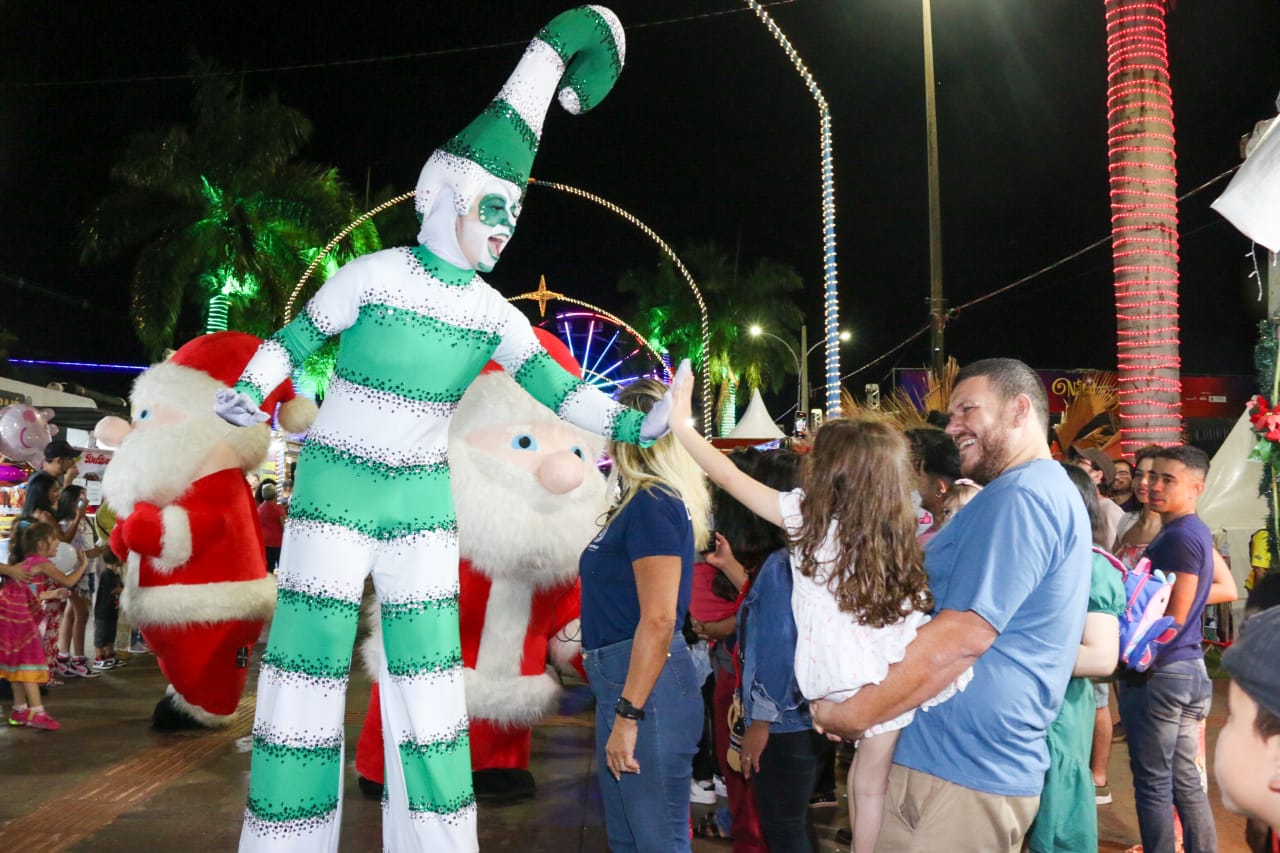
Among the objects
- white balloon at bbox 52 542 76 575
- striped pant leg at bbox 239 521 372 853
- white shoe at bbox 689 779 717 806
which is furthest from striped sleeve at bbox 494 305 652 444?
white balloon at bbox 52 542 76 575

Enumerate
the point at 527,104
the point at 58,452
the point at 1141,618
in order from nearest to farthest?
the point at 1141,618 → the point at 527,104 → the point at 58,452

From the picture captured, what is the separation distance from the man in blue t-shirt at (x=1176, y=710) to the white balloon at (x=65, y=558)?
7.54 m

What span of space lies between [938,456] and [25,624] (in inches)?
234

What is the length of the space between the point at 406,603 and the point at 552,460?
3.57 feet

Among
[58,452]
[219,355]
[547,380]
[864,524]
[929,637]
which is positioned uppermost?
[219,355]

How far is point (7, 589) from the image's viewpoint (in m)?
6.82

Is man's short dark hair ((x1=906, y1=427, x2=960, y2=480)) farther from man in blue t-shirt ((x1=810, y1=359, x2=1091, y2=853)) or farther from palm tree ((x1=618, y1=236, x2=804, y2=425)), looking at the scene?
palm tree ((x1=618, y1=236, x2=804, y2=425))

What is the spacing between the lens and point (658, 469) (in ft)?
10.2

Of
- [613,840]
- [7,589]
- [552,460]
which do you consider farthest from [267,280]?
[613,840]

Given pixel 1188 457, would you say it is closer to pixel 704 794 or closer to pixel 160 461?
pixel 704 794

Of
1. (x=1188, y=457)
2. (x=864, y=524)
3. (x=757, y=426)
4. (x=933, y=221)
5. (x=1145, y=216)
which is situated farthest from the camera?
(x=757, y=426)

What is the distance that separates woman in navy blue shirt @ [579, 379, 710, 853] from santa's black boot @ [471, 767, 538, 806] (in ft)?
6.87

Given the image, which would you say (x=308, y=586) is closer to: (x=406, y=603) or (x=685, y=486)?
(x=406, y=603)

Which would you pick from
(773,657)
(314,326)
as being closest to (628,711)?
(773,657)
